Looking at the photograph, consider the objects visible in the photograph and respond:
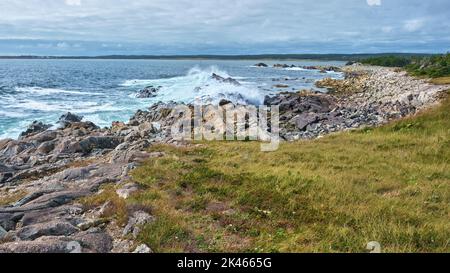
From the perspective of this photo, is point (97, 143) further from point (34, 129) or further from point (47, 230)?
point (47, 230)

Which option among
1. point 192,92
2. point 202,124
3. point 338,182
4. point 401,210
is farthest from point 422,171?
point 192,92

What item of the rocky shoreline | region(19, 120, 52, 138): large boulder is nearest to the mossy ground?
the rocky shoreline

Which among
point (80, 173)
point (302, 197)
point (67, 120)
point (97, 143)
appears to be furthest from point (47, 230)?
point (67, 120)

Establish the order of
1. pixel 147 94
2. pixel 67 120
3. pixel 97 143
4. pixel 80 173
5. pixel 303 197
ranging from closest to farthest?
pixel 303 197 → pixel 80 173 → pixel 97 143 → pixel 67 120 → pixel 147 94

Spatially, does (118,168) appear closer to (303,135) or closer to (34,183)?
(34,183)

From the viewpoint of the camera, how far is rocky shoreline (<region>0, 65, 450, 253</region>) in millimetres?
8977

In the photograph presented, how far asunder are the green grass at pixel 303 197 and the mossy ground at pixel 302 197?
29mm

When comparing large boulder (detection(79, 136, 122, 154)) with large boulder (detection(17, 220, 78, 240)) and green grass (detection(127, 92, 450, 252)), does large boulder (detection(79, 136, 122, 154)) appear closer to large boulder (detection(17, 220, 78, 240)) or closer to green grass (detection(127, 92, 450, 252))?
green grass (detection(127, 92, 450, 252))

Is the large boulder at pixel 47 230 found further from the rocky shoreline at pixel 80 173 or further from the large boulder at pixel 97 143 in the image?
the large boulder at pixel 97 143

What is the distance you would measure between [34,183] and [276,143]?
481 inches

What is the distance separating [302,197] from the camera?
11578 millimetres

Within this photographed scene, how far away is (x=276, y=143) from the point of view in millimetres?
21859

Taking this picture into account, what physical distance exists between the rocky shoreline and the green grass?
1.01 m

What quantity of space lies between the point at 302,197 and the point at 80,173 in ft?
29.9
